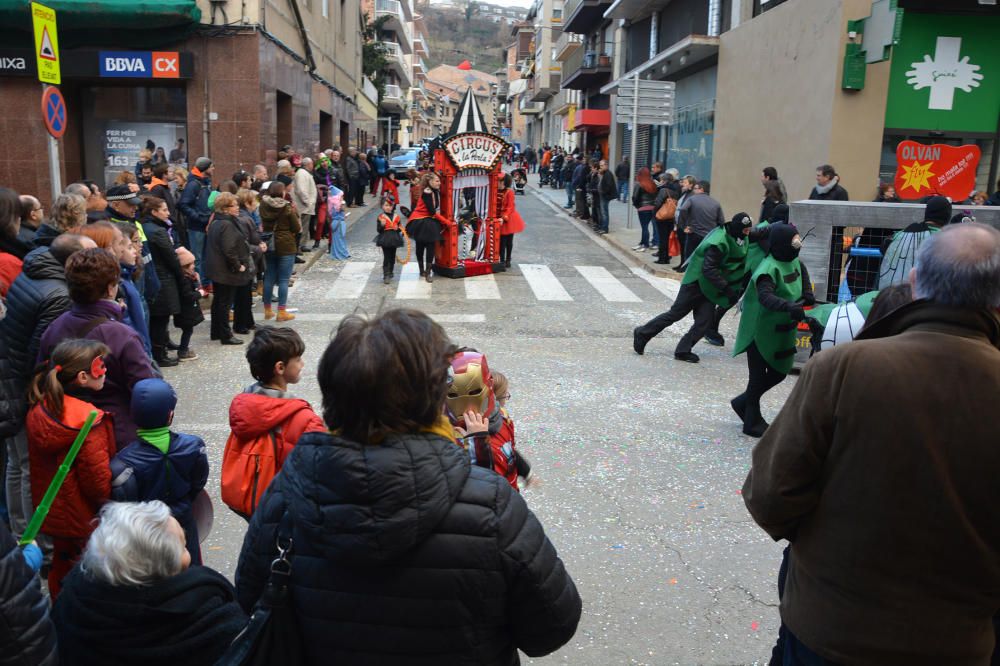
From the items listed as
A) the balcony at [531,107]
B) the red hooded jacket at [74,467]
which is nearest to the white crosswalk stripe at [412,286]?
the red hooded jacket at [74,467]

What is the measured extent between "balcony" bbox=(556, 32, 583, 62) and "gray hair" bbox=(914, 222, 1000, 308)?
4774 centimetres

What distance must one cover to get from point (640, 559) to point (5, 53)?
17.5m

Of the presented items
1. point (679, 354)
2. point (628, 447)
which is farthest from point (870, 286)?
point (628, 447)

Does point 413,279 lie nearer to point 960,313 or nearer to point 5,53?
point 5,53

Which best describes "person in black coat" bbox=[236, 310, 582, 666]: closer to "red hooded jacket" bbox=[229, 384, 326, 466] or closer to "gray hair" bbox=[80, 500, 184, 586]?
"gray hair" bbox=[80, 500, 184, 586]

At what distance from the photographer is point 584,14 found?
39.8m

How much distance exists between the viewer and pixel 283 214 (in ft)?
33.9

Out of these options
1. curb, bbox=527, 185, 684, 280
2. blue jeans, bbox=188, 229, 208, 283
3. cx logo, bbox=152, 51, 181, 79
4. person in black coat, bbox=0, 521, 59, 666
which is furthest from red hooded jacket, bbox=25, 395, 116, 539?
cx logo, bbox=152, 51, 181, 79

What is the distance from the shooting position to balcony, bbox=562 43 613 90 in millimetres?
39000

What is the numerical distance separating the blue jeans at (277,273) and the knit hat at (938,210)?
23.0 feet

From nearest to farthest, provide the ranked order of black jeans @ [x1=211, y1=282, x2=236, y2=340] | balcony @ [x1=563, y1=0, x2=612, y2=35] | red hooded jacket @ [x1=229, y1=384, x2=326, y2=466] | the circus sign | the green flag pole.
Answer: the green flag pole → red hooded jacket @ [x1=229, y1=384, x2=326, y2=466] → black jeans @ [x1=211, y1=282, x2=236, y2=340] → the circus sign → balcony @ [x1=563, y1=0, x2=612, y2=35]

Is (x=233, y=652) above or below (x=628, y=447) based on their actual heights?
above

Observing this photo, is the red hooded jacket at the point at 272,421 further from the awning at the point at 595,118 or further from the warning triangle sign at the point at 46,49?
the awning at the point at 595,118

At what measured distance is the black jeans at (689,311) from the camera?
29.0ft
